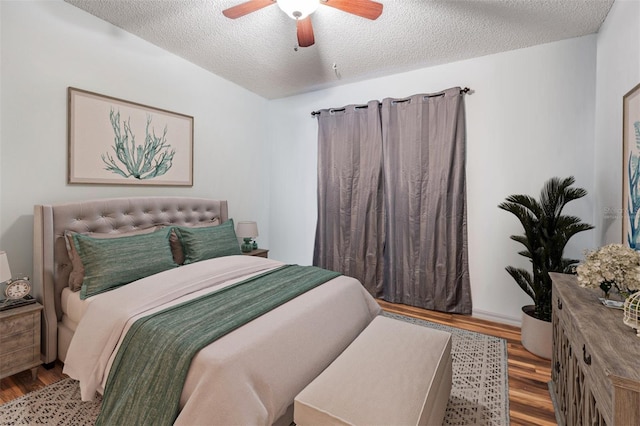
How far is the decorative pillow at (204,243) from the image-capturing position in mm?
2750

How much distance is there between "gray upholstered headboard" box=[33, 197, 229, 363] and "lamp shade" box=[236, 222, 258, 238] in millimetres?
1060

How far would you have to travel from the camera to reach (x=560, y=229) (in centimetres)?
239

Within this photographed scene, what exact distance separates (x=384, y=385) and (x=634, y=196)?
5.80 ft

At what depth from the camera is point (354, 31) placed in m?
2.60

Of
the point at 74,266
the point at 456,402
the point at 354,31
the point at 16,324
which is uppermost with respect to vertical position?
the point at 354,31

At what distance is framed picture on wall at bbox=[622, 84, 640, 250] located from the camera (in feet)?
5.50

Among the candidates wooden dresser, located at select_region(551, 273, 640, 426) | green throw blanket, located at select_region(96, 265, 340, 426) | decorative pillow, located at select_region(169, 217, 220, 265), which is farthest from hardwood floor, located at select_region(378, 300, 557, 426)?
decorative pillow, located at select_region(169, 217, 220, 265)

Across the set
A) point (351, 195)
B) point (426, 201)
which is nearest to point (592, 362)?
point (426, 201)

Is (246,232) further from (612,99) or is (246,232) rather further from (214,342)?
(612,99)

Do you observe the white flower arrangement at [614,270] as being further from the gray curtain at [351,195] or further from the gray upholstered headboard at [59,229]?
the gray upholstered headboard at [59,229]

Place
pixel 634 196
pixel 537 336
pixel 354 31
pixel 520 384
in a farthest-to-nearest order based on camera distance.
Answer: pixel 354 31, pixel 537 336, pixel 520 384, pixel 634 196

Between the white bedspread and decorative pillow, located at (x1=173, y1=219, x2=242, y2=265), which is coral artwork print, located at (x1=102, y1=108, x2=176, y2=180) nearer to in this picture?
decorative pillow, located at (x1=173, y1=219, x2=242, y2=265)

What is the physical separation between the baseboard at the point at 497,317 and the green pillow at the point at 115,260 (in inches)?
119

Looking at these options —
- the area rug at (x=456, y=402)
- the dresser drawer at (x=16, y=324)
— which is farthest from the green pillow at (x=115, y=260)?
the area rug at (x=456, y=402)
